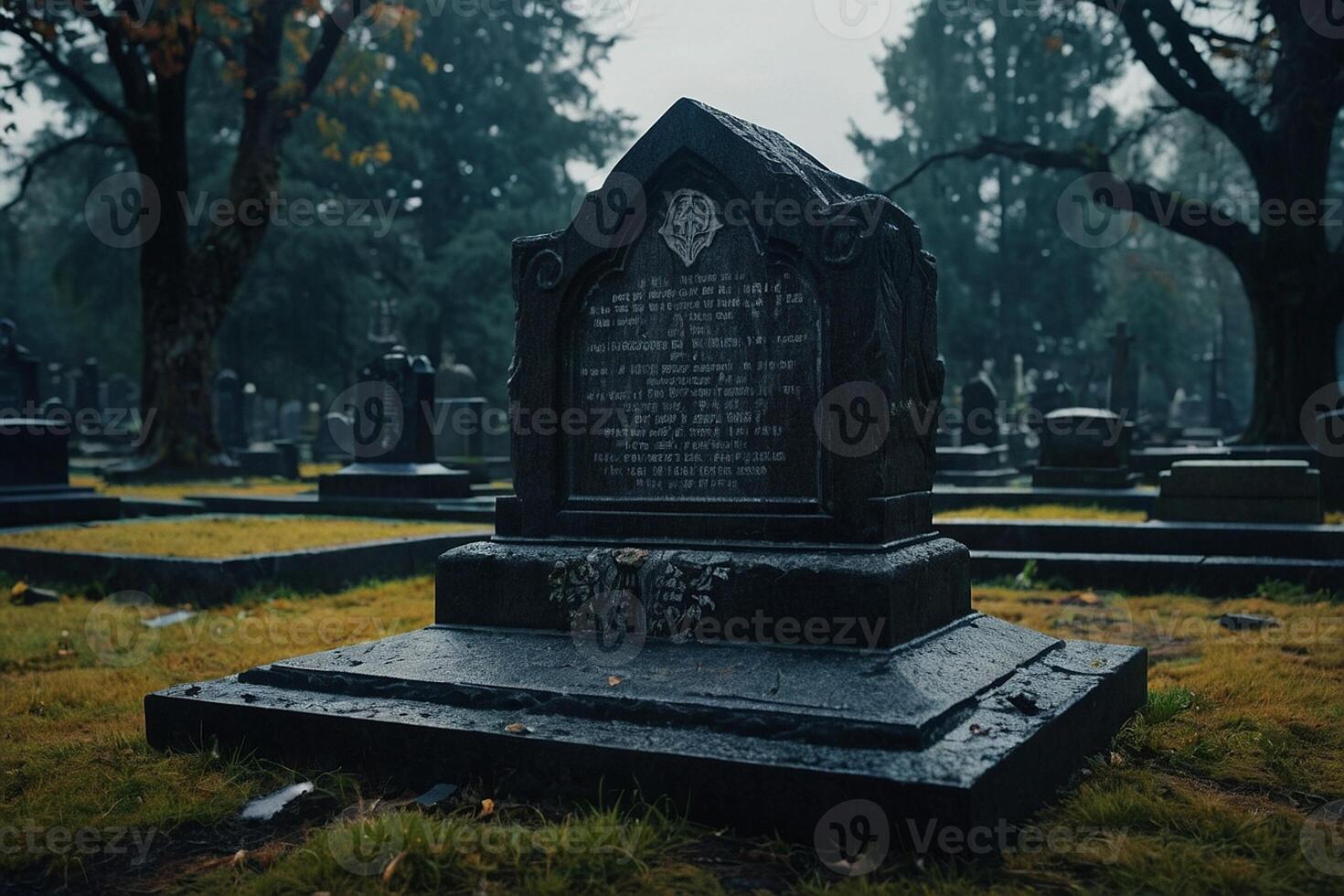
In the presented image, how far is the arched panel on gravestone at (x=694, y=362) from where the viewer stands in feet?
14.7

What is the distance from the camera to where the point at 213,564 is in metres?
7.55

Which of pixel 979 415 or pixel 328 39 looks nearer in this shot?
pixel 328 39

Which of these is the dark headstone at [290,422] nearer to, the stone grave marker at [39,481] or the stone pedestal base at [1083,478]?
the stone grave marker at [39,481]

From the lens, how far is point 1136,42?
13758 mm

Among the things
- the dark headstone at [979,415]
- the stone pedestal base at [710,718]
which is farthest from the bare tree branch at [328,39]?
the stone pedestal base at [710,718]

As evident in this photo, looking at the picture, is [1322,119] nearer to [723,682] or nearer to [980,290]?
[723,682]

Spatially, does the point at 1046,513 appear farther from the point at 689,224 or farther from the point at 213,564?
the point at 213,564

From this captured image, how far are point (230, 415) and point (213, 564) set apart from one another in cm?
2040

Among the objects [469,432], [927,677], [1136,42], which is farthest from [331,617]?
[469,432]

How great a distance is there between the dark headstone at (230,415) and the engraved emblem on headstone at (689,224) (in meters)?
23.7

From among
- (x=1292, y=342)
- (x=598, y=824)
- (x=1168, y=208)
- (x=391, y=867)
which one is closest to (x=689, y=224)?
(x=598, y=824)

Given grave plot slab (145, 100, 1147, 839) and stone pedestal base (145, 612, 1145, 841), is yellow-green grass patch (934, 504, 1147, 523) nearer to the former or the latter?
grave plot slab (145, 100, 1147, 839)

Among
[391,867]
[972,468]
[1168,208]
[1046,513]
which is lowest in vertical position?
[391,867]

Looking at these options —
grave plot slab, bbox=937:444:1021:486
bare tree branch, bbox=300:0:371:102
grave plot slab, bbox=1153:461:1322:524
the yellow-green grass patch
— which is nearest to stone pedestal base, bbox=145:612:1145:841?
grave plot slab, bbox=1153:461:1322:524
